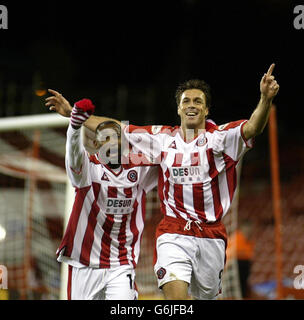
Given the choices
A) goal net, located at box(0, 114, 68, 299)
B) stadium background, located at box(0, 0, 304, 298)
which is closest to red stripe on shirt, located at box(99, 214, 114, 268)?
goal net, located at box(0, 114, 68, 299)

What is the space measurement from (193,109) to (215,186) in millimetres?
526

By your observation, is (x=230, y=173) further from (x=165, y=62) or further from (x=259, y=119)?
(x=165, y=62)

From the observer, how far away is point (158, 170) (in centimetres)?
378

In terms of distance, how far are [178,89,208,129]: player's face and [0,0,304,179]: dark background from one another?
8.13 meters

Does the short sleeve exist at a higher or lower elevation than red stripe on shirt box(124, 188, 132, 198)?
higher

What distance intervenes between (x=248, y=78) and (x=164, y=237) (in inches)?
362

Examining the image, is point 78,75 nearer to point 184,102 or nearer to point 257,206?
point 257,206

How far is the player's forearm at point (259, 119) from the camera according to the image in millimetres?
3268

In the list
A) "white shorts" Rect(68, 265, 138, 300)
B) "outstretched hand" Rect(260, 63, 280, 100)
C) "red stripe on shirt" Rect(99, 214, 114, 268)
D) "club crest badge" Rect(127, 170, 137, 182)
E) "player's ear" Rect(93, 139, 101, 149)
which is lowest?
"white shorts" Rect(68, 265, 138, 300)

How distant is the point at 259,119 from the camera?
331 cm

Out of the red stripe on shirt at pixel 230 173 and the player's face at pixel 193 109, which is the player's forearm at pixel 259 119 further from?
the player's face at pixel 193 109

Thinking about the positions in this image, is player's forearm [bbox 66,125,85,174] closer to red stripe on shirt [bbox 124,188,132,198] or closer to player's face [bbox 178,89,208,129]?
red stripe on shirt [bbox 124,188,132,198]

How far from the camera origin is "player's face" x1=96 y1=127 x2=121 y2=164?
3613mm

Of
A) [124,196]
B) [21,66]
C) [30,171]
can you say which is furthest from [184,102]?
[21,66]
